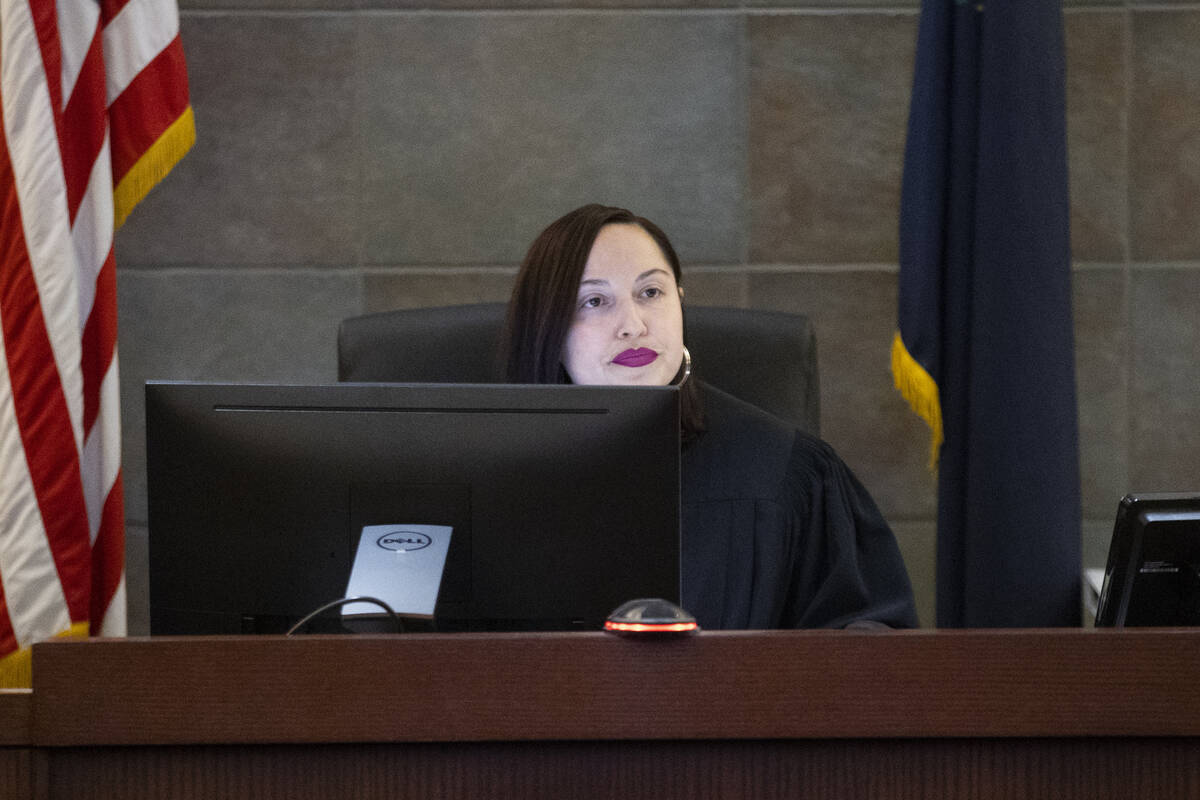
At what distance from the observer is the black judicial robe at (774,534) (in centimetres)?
161

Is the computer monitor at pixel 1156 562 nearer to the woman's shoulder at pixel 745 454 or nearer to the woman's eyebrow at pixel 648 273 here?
the woman's shoulder at pixel 745 454

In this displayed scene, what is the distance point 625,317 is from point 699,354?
21cm

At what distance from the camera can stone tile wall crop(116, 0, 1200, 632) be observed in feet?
8.87

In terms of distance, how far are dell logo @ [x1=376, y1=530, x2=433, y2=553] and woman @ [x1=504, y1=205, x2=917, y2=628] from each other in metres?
0.62

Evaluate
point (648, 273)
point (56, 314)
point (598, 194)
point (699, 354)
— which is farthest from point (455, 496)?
point (598, 194)

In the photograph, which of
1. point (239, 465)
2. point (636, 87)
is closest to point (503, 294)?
point (636, 87)

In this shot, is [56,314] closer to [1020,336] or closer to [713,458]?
[713,458]

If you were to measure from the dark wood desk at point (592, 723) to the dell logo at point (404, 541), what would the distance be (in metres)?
0.24

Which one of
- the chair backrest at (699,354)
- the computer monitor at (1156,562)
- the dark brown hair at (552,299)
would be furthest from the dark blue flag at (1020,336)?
the computer monitor at (1156,562)

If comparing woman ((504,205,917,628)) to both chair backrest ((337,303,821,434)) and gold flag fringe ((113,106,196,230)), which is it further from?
gold flag fringe ((113,106,196,230))

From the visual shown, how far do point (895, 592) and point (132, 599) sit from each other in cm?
190

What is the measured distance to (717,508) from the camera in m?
1.68

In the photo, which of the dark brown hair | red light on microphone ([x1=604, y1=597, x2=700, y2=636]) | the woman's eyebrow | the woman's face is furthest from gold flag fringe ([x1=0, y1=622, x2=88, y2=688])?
red light on microphone ([x1=604, y1=597, x2=700, y2=636])

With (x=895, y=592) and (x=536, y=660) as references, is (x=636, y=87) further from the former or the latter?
(x=536, y=660)
